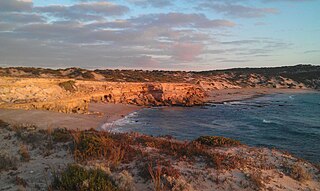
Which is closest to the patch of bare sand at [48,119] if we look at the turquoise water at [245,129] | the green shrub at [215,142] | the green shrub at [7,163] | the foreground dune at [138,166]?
the turquoise water at [245,129]

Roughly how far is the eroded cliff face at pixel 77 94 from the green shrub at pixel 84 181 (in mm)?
19843

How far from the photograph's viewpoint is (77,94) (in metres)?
37.2

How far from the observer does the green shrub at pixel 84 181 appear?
6887mm

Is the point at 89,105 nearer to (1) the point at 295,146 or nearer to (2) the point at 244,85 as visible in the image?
(1) the point at 295,146

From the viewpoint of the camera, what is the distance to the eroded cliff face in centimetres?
2836

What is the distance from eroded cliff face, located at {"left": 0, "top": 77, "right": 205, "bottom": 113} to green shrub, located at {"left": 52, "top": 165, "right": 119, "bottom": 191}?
19843 mm

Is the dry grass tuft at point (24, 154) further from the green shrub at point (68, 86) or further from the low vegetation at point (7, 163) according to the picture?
the green shrub at point (68, 86)

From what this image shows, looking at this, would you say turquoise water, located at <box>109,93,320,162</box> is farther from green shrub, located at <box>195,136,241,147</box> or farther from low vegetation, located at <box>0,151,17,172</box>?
low vegetation, located at <box>0,151,17,172</box>

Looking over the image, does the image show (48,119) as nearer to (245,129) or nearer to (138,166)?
(138,166)

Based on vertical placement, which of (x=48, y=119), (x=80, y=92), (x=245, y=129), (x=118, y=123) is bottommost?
(x=245, y=129)

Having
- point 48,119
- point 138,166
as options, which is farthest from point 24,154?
point 48,119

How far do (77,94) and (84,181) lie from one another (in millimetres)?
31414

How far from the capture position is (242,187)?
794 cm

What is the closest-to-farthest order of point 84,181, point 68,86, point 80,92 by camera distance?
point 84,181 → point 68,86 → point 80,92
